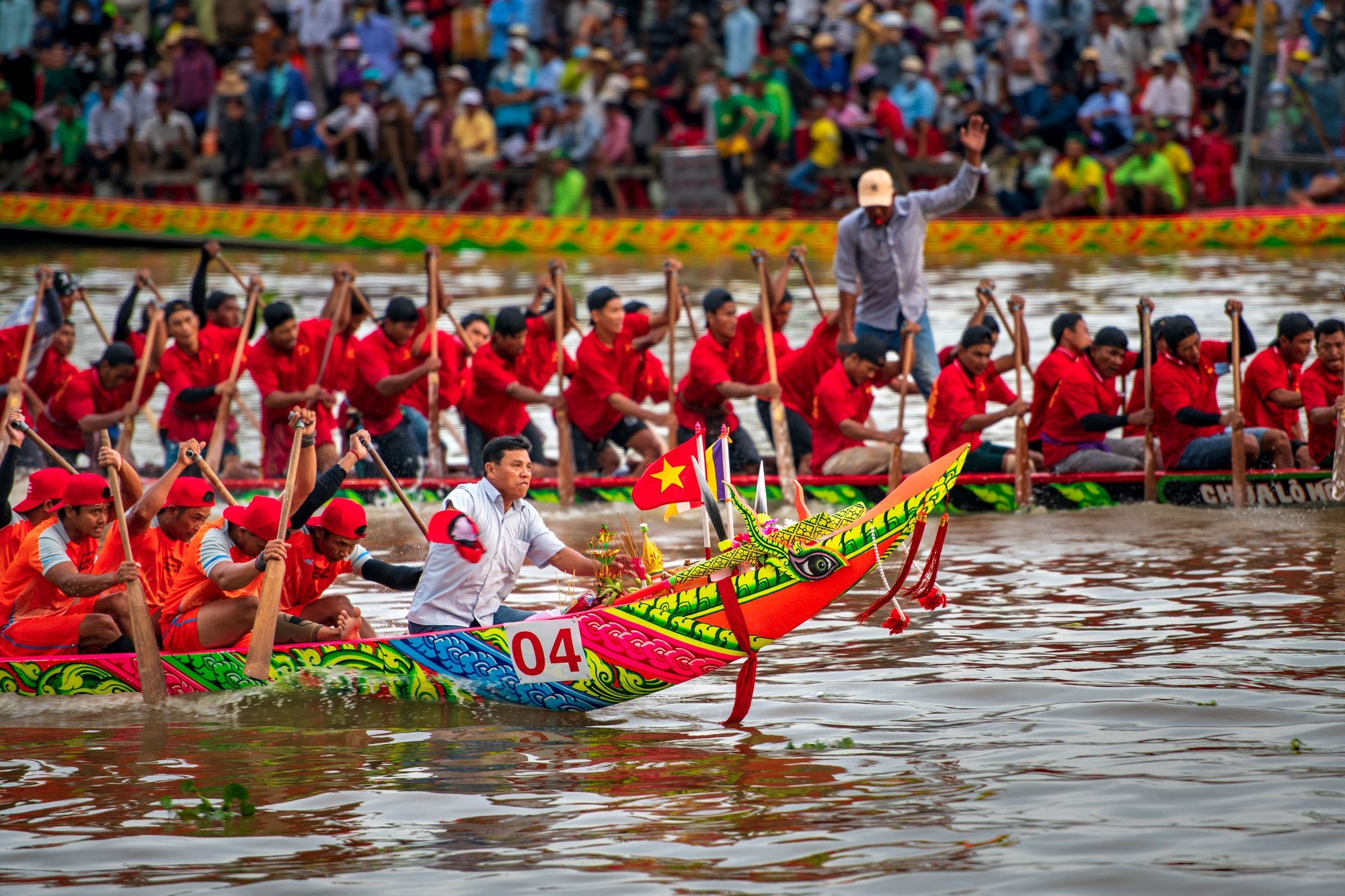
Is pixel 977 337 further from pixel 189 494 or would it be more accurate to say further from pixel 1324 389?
pixel 189 494

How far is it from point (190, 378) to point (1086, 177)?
11.2 metres

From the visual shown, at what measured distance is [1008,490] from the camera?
10.8 m

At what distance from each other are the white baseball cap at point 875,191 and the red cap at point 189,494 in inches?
212

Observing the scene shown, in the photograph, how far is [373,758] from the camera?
6.84 meters

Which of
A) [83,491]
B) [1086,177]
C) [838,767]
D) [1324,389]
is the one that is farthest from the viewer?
[1086,177]

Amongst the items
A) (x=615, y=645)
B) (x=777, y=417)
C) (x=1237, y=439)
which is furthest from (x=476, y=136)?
(x=615, y=645)

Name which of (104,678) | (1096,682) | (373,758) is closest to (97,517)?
(104,678)

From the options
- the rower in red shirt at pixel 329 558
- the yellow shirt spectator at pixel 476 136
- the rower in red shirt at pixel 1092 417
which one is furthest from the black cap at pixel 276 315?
the yellow shirt spectator at pixel 476 136

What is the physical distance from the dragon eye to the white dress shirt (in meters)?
1.20

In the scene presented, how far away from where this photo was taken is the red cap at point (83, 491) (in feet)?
24.7

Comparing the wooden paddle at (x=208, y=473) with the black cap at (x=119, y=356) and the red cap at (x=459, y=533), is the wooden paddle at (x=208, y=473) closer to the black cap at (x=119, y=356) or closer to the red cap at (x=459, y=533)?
the red cap at (x=459, y=533)

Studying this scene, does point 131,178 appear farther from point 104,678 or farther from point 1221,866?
point 1221,866

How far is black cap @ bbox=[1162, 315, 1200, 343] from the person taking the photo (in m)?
10.5

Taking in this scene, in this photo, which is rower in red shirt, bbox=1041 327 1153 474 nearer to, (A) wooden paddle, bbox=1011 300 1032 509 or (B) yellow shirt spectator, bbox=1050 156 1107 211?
(A) wooden paddle, bbox=1011 300 1032 509
